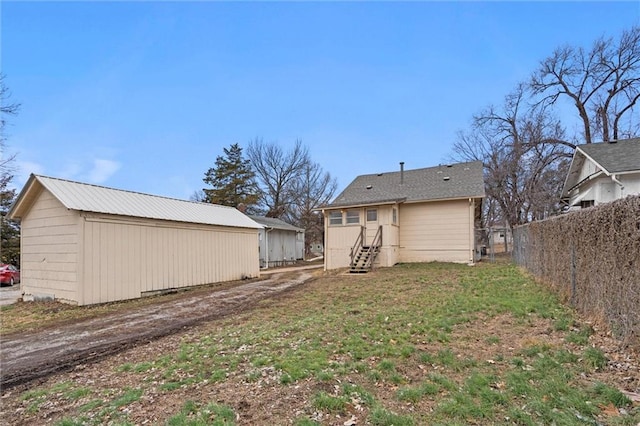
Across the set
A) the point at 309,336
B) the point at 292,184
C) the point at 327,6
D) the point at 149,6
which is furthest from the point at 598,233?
the point at 292,184

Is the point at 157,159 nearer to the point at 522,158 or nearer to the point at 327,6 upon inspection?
the point at 327,6

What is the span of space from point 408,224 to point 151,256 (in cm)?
1218

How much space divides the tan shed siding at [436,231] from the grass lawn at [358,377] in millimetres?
10111

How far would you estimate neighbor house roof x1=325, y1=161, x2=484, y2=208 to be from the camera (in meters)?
16.6

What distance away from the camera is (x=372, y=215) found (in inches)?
658

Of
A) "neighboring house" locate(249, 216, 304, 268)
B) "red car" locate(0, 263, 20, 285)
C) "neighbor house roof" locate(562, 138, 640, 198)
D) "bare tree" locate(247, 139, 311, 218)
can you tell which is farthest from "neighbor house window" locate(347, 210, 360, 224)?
"bare tree" locate(247, 139, 311, 218)

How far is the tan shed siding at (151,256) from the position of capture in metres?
10.1

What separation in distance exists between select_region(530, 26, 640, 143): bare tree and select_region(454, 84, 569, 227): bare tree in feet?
5.57

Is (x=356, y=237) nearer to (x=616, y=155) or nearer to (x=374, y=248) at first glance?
(x=374, y=248)

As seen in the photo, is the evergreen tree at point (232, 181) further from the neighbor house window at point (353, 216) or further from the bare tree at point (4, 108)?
the neighbor house window at point (353, 216)

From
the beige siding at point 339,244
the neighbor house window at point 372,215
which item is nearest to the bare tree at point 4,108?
the beige siding at point 339,244

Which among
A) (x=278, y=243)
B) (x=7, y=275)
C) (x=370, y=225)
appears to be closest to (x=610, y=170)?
(x=370, y=225)

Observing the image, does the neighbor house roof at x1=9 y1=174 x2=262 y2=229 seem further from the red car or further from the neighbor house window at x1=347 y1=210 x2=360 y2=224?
the red car

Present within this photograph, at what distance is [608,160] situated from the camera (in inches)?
472
